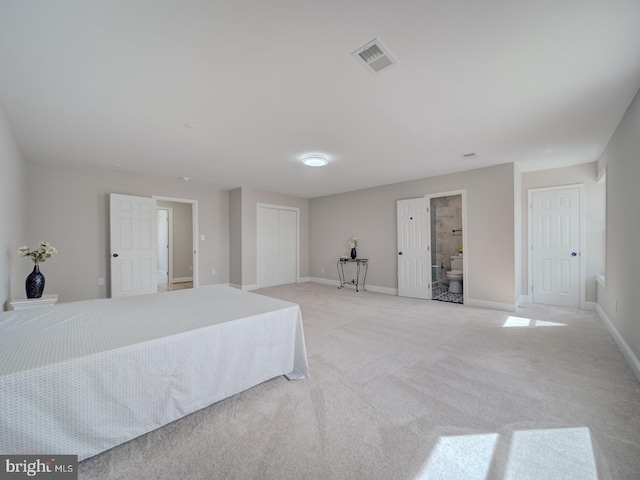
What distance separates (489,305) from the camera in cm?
446

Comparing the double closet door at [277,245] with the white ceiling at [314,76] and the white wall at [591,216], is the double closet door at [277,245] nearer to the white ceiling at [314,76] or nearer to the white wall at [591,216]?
the white ceiling at [314,76]

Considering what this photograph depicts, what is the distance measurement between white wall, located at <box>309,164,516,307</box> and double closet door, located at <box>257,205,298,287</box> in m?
0.59

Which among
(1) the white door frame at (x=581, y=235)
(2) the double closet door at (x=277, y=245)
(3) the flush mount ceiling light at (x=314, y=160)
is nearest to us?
(3) the flush mount ceiling light at (x=314, y=160)

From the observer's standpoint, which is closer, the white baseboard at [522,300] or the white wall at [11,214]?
the white wall at [11,214]

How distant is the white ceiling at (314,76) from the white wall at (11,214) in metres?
0.25

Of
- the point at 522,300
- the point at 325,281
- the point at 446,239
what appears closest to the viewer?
the point at 522,300

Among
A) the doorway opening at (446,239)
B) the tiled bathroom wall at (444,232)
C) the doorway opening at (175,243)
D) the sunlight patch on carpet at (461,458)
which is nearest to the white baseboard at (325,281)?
the doorway opening at (446,239)

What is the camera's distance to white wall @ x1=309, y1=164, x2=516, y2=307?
4316mm

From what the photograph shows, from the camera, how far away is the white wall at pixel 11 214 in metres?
2.59

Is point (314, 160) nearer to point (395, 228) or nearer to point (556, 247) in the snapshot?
point (395, 228)

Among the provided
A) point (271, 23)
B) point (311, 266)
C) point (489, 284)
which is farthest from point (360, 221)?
point (271, 23)

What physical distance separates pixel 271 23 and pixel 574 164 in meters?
5.30

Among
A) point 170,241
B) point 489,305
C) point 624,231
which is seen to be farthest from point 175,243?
point 624,231

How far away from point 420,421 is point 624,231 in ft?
9.42
